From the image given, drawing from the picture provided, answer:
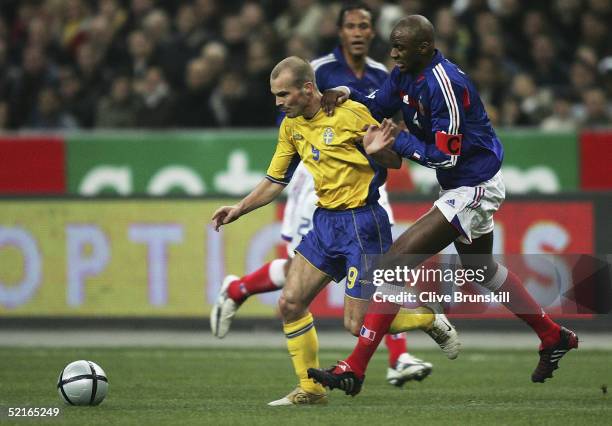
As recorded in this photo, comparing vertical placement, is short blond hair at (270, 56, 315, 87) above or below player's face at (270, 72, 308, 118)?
above

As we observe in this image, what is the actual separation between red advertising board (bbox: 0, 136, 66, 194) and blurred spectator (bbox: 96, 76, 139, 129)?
973 mm

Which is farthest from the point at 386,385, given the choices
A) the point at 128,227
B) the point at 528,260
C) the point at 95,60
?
the point at 95,60

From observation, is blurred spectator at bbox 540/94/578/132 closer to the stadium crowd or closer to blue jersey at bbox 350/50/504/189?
the stadium crowd

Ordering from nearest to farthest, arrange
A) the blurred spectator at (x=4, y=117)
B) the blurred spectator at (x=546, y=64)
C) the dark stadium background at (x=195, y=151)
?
the dark stadium background at (x=195, y=151), the blurred spectator at (x=546, y=64), the blurred spectator at (x=4, y=117)

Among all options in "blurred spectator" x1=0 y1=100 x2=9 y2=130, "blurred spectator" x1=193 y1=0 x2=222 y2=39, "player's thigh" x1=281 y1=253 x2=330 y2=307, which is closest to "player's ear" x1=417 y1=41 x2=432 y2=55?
"player's thigh" x1=281 y1=253 x2=330 y2=307

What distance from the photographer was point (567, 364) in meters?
9.55

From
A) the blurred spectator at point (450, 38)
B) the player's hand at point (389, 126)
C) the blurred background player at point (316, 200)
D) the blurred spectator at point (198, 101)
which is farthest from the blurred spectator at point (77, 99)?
the player's hand at point (389, 126)

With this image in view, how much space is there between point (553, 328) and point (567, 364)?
6.35 feet

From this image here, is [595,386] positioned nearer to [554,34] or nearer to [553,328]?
[553,328]

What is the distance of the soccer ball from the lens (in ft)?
23.5

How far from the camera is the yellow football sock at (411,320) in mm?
7387

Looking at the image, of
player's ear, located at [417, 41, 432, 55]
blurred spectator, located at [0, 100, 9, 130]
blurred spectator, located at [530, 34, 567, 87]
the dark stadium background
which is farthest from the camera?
blurred spectator, located at [0, 100, 9, 130]

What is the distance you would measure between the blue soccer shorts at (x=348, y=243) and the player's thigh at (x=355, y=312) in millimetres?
30

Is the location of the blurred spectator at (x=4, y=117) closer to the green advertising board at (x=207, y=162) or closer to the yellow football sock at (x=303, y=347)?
the green advertising board at (x=207, y=162)
